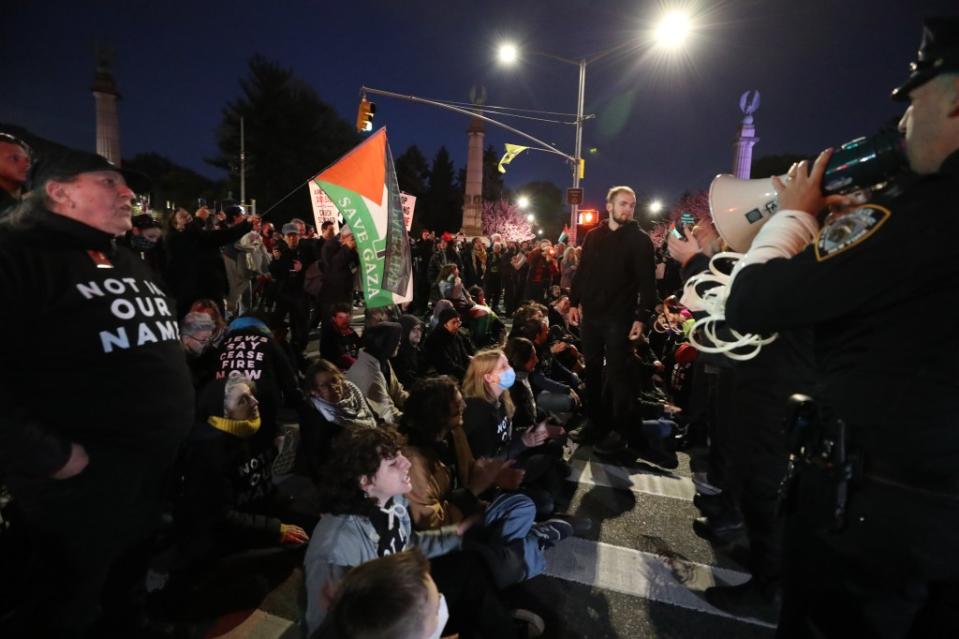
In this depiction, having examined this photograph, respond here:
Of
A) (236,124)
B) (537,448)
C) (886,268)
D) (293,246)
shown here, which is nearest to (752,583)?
(537,448)

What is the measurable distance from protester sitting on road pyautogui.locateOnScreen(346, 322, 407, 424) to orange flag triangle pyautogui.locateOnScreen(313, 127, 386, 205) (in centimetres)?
121

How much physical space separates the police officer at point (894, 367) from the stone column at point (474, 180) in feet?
157

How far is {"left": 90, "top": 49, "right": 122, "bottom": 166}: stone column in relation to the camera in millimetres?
38875

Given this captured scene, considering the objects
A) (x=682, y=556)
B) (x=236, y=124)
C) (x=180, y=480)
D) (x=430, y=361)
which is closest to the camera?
(x=180, y=480)

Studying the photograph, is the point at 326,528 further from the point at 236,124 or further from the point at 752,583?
the point at 236,124

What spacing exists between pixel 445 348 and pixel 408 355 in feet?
1.50

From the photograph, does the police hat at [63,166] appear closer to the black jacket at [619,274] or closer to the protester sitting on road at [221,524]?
the protester sitting on road at [221,524]

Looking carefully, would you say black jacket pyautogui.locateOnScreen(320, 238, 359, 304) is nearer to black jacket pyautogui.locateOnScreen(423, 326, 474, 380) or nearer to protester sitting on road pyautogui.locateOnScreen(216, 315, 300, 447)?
black jacket pyautogui.locateOnScreen(423, 326, 474, 380)

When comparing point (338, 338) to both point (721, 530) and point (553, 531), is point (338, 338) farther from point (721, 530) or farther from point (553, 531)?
point (721, 530)

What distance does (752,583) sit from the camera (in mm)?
2668

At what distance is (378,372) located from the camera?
4.55m

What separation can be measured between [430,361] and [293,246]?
631 centimetres

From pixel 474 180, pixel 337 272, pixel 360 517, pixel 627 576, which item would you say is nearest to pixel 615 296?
pixel 627 576

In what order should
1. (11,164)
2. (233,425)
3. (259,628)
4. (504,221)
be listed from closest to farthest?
(259,628) → (11,164) → (233,425) → (504,221)
